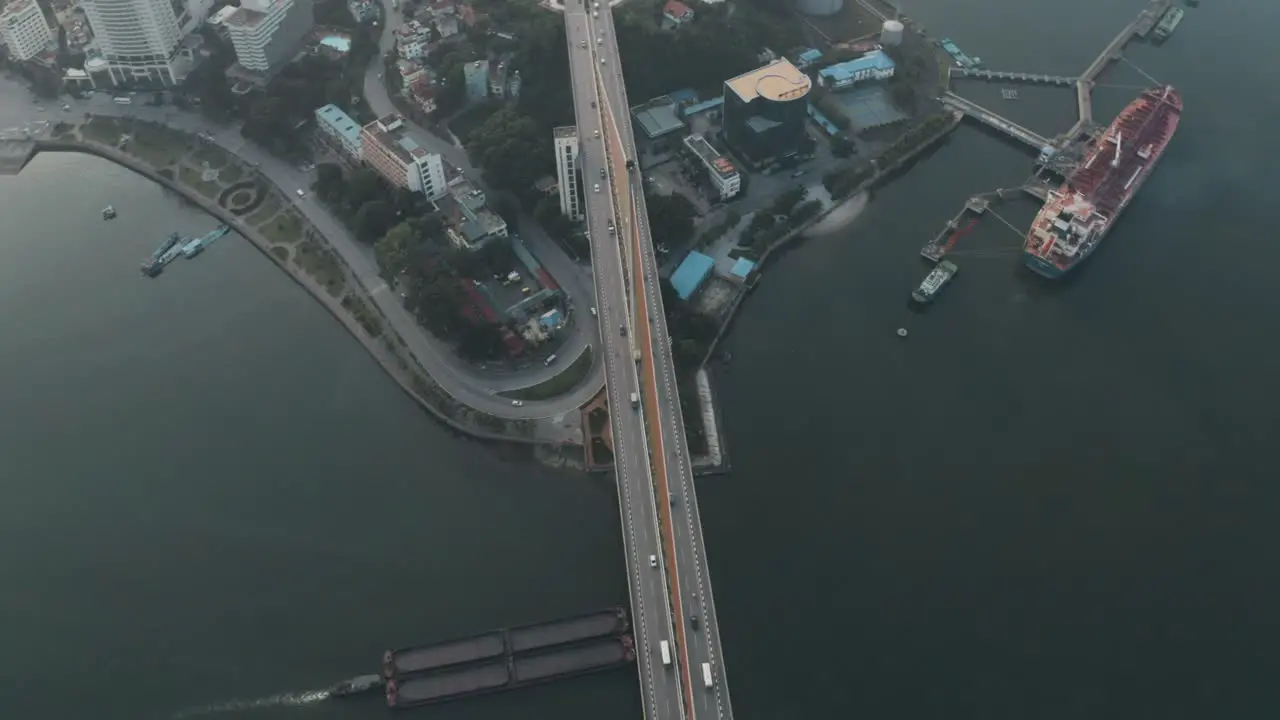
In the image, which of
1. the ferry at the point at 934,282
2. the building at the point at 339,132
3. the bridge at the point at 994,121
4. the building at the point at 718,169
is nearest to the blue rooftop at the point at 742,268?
the building at the point at 718,169

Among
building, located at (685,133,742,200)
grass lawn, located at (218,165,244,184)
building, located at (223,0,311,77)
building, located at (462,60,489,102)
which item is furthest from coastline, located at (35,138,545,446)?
building, located at (685,133,742,200)

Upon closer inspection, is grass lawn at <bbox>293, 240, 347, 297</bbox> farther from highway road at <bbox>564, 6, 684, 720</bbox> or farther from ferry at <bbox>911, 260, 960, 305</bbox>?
ferry at <bbox>911, 260, 960, 305</bbox>

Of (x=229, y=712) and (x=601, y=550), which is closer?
(x=229, y=712)

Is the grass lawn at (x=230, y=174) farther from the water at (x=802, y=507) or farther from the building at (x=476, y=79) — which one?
the building at (x=476, y=79)

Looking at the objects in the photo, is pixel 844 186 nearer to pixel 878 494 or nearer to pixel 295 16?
pixel 878 494

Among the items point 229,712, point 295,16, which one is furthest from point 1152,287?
point 295,16
